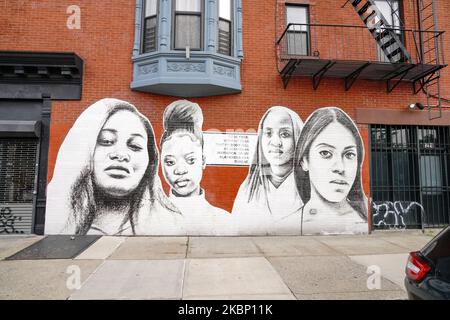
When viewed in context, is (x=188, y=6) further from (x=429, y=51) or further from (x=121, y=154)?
(x=429, y=51)

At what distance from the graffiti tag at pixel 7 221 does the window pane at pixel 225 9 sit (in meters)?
8.00

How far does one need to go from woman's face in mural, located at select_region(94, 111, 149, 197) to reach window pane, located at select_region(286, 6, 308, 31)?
555cm

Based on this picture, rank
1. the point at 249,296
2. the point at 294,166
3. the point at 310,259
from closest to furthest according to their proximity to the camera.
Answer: the point at 249,296 → the point at 310,259 → the point at 294,166

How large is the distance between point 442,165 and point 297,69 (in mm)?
5481

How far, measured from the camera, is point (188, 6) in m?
9.22

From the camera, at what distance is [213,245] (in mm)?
7777

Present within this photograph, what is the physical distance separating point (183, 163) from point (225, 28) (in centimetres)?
414

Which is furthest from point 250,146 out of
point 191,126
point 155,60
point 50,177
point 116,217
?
point 50,177

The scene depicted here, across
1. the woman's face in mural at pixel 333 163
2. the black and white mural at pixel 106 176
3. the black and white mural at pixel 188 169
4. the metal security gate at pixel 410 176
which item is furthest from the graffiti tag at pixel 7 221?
the metal security gate at pixel 410 176

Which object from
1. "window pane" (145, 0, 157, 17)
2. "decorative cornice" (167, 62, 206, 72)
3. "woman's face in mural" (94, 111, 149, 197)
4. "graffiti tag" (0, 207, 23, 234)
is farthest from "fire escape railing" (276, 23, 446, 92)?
"graffiti tag" (0, 207, 23, 234)

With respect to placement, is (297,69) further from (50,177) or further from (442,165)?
(50,177)

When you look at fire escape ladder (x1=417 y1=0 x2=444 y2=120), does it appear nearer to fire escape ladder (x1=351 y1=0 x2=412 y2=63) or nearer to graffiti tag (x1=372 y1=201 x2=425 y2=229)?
fire escape ladder (x1=351 y1=0 x2=412 y2=63)

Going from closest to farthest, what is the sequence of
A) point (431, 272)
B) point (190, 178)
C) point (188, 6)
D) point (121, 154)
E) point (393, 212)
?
point (431, 272), point (121, 154), point (190, 178), point (188, 6), point (393, 212)

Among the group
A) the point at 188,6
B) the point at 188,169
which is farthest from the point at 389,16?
the point at 188,169
